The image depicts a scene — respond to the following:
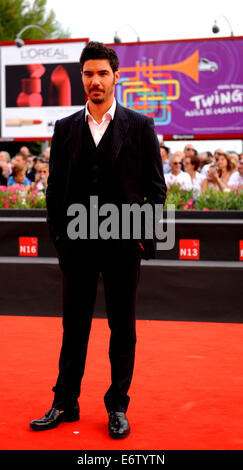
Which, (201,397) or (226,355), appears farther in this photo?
(226,355)

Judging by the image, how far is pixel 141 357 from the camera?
17.8ft

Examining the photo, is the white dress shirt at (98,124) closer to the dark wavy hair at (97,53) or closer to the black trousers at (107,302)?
the dark wavy hair at (97,53)

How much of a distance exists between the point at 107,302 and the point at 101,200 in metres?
0.55

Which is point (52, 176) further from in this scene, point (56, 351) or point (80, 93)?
point (80, 93)

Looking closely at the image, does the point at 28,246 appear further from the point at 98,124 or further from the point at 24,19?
the point at 24,19

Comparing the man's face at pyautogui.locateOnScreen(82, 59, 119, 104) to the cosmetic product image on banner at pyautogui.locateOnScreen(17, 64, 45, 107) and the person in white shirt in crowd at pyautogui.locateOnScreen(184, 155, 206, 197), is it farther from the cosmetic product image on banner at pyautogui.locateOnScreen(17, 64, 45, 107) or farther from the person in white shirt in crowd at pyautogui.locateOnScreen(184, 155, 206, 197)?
the cosmetic product image on banner at pyautogui.locateOnScreen(17, 64, 45, 107)

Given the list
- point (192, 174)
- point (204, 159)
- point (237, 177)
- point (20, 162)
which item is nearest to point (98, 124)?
point (237, 177)

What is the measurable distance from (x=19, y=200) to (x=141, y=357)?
3.51 m

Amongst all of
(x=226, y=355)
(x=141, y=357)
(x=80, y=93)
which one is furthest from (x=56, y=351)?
(x=80, y=93)

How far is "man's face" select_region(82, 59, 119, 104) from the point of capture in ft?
11.6

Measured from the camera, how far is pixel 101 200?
361 cm

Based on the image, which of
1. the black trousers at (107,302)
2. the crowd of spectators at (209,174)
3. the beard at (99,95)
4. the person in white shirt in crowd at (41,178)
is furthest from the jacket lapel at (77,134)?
the person in white shirt in crowd at (41,178)

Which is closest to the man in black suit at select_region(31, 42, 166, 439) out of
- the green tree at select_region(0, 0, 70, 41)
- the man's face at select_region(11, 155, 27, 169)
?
the man's face at select_region(11, 155, 27, 169)

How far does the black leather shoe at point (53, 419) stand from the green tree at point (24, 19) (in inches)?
1627
